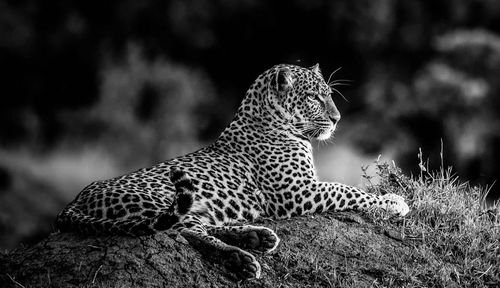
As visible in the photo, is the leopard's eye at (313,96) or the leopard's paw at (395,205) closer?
the leopard's paw at (395,205)

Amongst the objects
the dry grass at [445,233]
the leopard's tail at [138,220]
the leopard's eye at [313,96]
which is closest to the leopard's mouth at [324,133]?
the leopard's eye at [313,96]

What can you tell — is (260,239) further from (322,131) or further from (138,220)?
(322,131)

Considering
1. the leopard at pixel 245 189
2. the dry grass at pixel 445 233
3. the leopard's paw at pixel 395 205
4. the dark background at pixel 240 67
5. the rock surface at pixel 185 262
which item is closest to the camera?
the rock surface at pixel 185 262

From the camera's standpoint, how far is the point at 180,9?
30109mm

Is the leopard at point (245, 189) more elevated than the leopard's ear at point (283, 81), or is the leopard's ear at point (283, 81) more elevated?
the leopard's ear at point (283, 81)

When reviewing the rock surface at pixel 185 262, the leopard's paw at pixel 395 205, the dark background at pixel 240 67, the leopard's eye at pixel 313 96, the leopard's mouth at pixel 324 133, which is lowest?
the rock surface at pixel 185 262

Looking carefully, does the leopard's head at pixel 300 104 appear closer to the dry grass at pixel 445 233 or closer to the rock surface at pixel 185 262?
the dry grass at pixel 445 233

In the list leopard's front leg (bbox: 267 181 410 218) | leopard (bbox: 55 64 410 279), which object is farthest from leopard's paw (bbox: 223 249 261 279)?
leopard's front leg (bbox: 267 181 410 218)

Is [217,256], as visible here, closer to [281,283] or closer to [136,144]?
[281,283]

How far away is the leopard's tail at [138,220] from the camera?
18.2 feet

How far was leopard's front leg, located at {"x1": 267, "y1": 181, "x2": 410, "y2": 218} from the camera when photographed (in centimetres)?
730

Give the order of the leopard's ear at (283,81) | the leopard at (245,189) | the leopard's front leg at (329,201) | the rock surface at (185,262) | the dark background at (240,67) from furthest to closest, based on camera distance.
Answer: 1. the dark background at (240,67)
2. the leopard's ear at (283,81)
3. the leopard's front leg at (329,201)
4. the leopard at (245,189)
5. the rock surface at (185,262)

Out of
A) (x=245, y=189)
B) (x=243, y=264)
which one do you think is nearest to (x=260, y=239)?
(x=243, y=264)

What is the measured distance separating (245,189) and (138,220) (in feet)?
4.65
